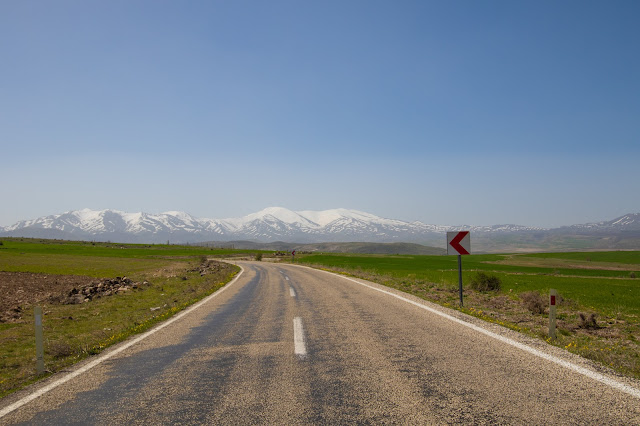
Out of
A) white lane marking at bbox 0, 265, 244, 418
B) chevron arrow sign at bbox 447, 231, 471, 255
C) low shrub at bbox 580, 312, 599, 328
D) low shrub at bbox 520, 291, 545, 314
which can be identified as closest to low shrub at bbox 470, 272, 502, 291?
low shrub at bbox 520, 291, 545, 314

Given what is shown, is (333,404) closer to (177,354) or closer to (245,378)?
(245,378)

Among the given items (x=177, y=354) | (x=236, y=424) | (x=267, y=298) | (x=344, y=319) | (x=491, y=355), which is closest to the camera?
(x=236, y=424)

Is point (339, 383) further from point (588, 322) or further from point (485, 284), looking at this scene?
point (485, 284)

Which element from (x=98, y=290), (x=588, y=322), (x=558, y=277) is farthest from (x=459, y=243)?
(x=558, y=277)

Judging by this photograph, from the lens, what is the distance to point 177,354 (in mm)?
7641

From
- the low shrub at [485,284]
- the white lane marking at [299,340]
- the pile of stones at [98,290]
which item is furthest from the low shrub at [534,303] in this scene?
the pile of stones at [98,290]

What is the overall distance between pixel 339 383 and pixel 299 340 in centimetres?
288

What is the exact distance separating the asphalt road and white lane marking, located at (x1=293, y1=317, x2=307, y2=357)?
1.0 inches

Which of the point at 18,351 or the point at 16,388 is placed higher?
the point at 16,388

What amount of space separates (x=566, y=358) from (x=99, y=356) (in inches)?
355

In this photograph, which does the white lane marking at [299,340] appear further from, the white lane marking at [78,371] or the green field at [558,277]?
the green field at [558,277]

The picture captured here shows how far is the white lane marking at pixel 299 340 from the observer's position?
23.9 ft

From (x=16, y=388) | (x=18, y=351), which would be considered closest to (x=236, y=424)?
(x=16, y=388)

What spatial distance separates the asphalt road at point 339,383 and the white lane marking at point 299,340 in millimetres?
24
